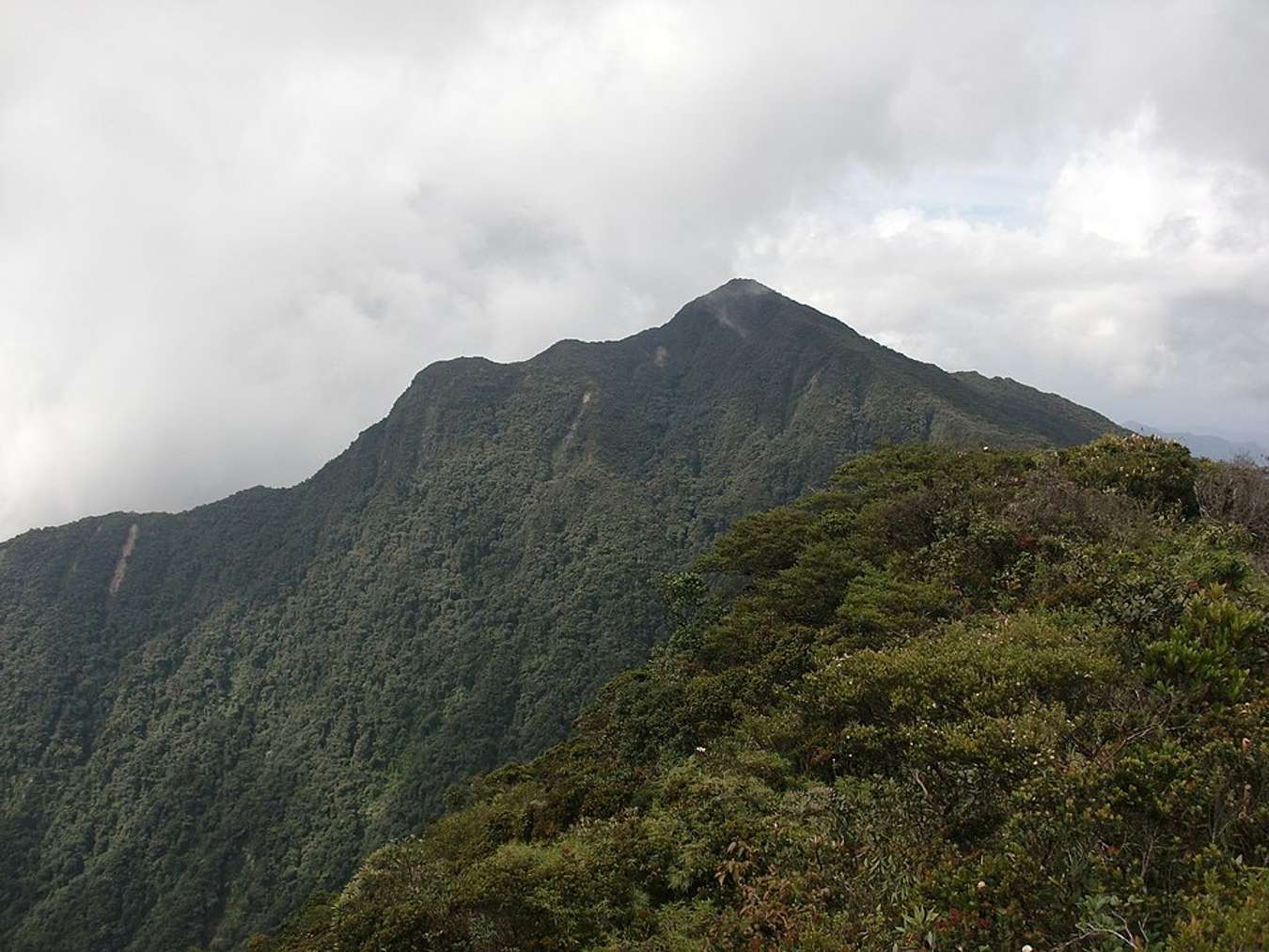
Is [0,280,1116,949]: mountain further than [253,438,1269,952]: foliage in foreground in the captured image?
Yes

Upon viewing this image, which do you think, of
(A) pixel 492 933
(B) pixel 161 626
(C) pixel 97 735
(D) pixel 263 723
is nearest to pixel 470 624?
(D) pixel 263 723

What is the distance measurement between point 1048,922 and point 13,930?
102074 millimetres

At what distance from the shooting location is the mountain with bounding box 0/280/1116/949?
72.1 m

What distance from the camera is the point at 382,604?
4075 inches

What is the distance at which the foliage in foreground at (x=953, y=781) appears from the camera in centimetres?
643

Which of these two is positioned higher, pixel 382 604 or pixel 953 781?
pixel 953 781

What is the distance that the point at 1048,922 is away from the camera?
6.18 m

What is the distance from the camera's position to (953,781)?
8.64 m

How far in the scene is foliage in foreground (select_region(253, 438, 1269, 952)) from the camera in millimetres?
6430

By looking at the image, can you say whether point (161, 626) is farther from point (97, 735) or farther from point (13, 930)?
point (13, 930)

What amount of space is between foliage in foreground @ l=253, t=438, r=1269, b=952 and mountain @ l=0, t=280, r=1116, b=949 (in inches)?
2172

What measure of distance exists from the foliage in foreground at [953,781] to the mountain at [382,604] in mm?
55164

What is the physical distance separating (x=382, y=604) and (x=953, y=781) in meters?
105

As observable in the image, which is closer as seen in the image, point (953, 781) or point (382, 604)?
point (953, 781)
